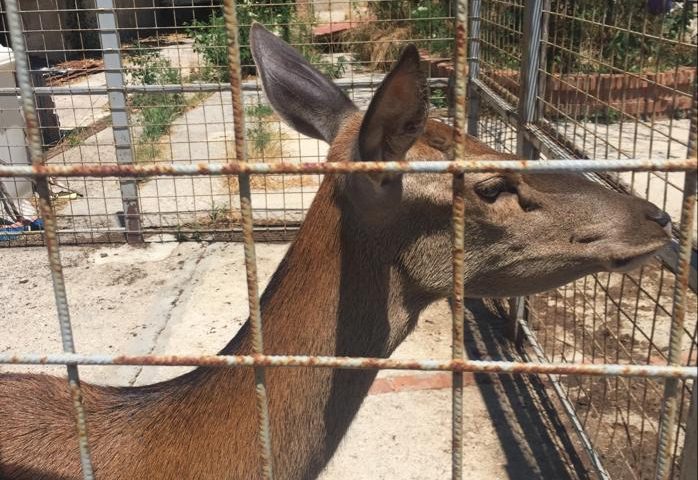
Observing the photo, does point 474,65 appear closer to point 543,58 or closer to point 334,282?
point 543,58

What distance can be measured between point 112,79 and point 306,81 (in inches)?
165

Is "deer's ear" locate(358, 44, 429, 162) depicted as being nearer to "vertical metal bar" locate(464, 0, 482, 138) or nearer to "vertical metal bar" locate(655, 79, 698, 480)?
"vertical metal bar" locate(655, 79, 698, 480)

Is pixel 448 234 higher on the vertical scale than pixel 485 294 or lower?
higher

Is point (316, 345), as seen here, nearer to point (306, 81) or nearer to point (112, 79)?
point (306, 81)

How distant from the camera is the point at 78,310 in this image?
5363 mm

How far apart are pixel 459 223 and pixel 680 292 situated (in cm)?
45

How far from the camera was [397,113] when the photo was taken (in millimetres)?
1644

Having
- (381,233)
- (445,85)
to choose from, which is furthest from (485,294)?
(445,85)

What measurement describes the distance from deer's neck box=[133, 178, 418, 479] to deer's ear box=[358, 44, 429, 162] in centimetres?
56

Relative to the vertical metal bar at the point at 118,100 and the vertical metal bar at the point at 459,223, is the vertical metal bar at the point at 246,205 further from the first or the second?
the vertical metal bar at the point at 118,100

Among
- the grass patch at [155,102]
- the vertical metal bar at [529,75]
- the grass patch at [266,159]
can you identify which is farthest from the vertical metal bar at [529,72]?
the grass patch at [155,102]

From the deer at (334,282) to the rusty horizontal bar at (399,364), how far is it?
662mm

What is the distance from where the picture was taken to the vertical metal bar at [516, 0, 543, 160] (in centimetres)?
403

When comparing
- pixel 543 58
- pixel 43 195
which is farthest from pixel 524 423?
pixel 43 195
